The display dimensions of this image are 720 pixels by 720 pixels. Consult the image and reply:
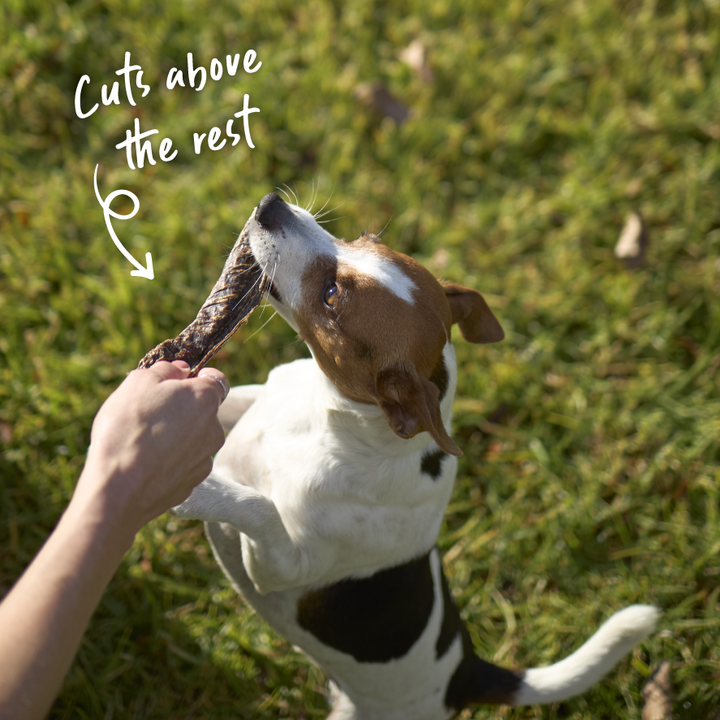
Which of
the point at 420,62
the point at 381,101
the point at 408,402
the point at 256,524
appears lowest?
the point at 256,524

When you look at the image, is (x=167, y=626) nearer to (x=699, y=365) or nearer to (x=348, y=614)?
(x=348, y=614)

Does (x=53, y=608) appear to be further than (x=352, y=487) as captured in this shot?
No

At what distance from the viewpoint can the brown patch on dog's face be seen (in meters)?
2.59

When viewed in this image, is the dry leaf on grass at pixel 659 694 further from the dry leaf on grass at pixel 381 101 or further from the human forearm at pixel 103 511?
the dry leaf on grass at pixel 381 101

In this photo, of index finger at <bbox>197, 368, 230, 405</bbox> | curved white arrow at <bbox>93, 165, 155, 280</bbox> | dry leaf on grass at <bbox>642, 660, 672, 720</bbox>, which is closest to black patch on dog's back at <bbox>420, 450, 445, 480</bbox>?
index finger at <bbox>197, 368, 230, 405</bbox>

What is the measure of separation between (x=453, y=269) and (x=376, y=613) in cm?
273

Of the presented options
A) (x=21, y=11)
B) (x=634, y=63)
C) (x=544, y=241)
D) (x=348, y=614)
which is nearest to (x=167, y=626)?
(x=348, y=614)

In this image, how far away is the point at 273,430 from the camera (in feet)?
Result: 10.0

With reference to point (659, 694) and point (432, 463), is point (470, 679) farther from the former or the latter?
point (659, 694)

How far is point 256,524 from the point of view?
2.62 m

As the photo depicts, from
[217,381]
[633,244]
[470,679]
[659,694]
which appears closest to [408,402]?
[217,381]

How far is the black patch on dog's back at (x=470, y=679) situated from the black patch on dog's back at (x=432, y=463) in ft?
2.37

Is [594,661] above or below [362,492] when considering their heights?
below

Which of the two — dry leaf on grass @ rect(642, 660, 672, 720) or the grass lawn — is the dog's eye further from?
dry leaf on grass @ rect(642, 660, 672, 720)
